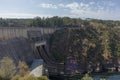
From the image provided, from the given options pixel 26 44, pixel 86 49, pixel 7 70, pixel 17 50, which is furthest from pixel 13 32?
pixel 86 49

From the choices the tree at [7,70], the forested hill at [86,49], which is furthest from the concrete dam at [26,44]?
the tree at [7,70]

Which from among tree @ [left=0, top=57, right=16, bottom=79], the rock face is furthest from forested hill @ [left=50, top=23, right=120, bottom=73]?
tree @ [left=0, top=57, right=16, bottom=79]

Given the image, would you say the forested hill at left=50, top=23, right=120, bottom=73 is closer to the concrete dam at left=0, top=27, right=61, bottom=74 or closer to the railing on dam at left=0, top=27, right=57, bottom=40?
the concrete dam at left=0, top=27, right=61, bottom=74

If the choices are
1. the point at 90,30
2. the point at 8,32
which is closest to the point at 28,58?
the point at 8,32

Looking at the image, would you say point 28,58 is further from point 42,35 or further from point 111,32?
point 111,32

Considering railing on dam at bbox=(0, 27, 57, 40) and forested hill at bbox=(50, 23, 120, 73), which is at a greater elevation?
railing on dam at bbox=(0, 27, 57, 40)

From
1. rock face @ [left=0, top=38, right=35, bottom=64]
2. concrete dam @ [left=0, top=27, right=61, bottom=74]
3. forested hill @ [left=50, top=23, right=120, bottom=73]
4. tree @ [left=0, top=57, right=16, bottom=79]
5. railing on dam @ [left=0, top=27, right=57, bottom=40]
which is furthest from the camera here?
forested hill @ [left=50, top=23, right=120, bottom=73]

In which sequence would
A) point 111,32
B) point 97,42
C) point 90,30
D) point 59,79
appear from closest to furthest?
point 59,79
point 97,42
point 90,30
point 111,32
